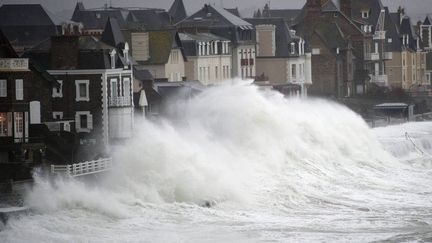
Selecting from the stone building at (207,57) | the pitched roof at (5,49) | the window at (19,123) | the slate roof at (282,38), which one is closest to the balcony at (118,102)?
the pitched roof at (5,49)

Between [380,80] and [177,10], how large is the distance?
13.0 meters

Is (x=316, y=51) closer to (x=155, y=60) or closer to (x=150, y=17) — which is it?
(x=150, y=17)

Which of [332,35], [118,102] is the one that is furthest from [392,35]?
[118,102]

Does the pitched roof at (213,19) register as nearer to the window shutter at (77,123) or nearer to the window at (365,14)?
the window at (365,14)

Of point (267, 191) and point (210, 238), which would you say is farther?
point (267, 191)

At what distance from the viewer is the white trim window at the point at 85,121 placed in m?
46.5

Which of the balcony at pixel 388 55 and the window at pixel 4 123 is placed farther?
the balcony at pixel 388 55

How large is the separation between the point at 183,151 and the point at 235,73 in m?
25.6

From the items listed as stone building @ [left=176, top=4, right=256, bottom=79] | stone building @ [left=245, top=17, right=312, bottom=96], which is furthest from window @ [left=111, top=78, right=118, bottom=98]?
stone building @ [left=245, top=17, right=312, bottom=96]

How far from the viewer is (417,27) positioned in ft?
339

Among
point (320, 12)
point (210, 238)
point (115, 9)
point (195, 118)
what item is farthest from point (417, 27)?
point (210, 238)

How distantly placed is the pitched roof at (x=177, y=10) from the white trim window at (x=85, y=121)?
36988 mm

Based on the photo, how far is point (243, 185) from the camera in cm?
4441

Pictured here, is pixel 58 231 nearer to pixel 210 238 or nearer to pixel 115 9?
pixel 210 238
